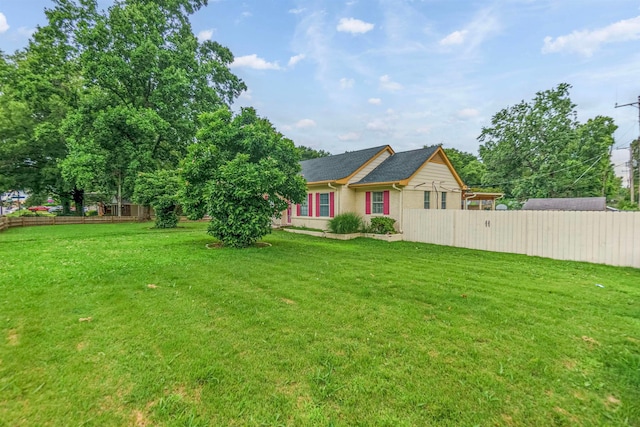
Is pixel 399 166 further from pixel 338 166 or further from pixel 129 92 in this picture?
pixel 129 92

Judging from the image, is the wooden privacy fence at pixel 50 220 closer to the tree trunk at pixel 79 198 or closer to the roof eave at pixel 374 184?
the tree trunk at pixel 79 198

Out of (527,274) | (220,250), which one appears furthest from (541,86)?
(220,250)

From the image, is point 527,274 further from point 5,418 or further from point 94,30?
point 94,30

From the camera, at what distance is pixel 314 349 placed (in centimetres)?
306

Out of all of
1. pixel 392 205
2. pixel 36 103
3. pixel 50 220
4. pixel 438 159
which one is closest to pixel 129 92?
pixel 36 103

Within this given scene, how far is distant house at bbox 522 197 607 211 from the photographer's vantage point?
16.1 m

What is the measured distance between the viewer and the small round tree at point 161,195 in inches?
636

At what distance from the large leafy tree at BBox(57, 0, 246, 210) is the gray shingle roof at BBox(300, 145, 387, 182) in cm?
1016

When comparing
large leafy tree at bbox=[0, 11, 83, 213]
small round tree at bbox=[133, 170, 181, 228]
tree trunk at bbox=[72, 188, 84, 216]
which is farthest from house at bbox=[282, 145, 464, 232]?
tree trunk at bbox=[72, 188, 84, 216]

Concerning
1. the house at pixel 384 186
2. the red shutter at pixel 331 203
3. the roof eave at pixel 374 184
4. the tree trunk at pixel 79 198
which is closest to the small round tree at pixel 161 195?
the house at pixel 384 186

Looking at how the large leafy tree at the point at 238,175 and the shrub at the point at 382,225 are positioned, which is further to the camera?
the shrub at the point at 382,225

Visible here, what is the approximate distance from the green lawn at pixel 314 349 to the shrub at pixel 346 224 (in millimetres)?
6460

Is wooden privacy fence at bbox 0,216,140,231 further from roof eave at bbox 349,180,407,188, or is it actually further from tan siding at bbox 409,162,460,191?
tan siding at bbox 409,162,460,191

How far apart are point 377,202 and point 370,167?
2292mm
